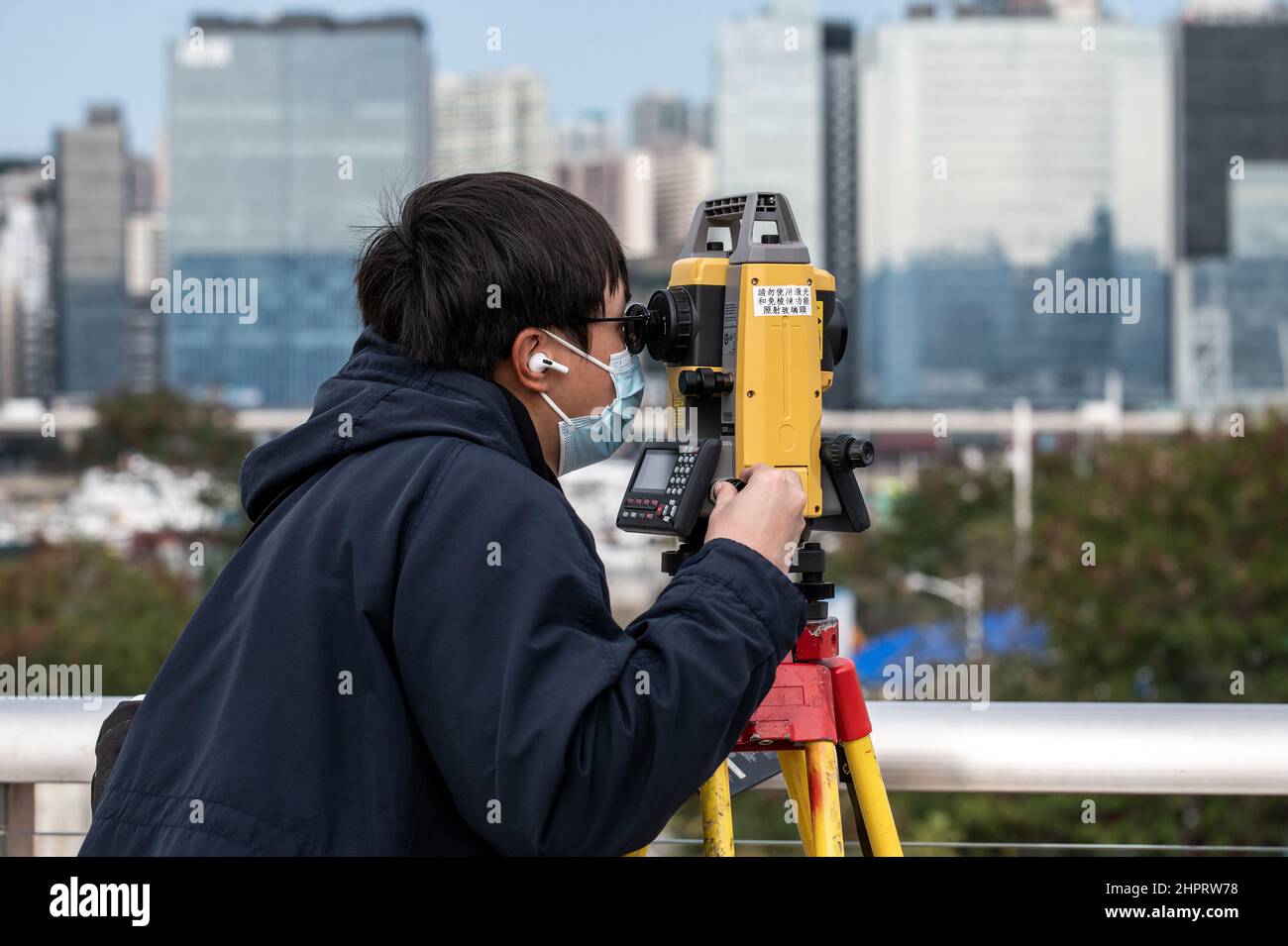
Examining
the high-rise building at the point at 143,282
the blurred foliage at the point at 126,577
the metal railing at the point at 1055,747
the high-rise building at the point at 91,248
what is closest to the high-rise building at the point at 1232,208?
the high-rise building at the point at 143,282

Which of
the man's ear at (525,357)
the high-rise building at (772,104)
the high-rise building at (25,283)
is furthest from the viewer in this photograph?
the high-rise building at (772,104)

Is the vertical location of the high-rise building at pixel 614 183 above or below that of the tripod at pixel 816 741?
above

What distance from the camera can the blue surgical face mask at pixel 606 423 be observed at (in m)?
1.78

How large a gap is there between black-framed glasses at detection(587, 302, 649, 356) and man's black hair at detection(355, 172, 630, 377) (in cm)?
13

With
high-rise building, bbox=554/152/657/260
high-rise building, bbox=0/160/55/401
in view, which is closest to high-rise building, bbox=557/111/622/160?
high-rise building, bbox=554/152/657/260

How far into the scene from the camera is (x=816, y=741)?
6.13 ft

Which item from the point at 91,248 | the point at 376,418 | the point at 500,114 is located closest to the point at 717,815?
the point at 376,418

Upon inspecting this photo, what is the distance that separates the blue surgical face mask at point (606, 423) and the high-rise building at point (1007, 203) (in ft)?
288

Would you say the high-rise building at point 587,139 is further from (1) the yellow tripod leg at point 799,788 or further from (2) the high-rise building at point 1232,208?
(1) the yellow tripod leg at point 799,788

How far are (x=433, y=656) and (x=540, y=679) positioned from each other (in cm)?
10

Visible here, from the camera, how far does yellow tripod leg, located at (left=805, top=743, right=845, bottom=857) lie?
1836 mm

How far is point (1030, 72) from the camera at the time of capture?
9806 cm
